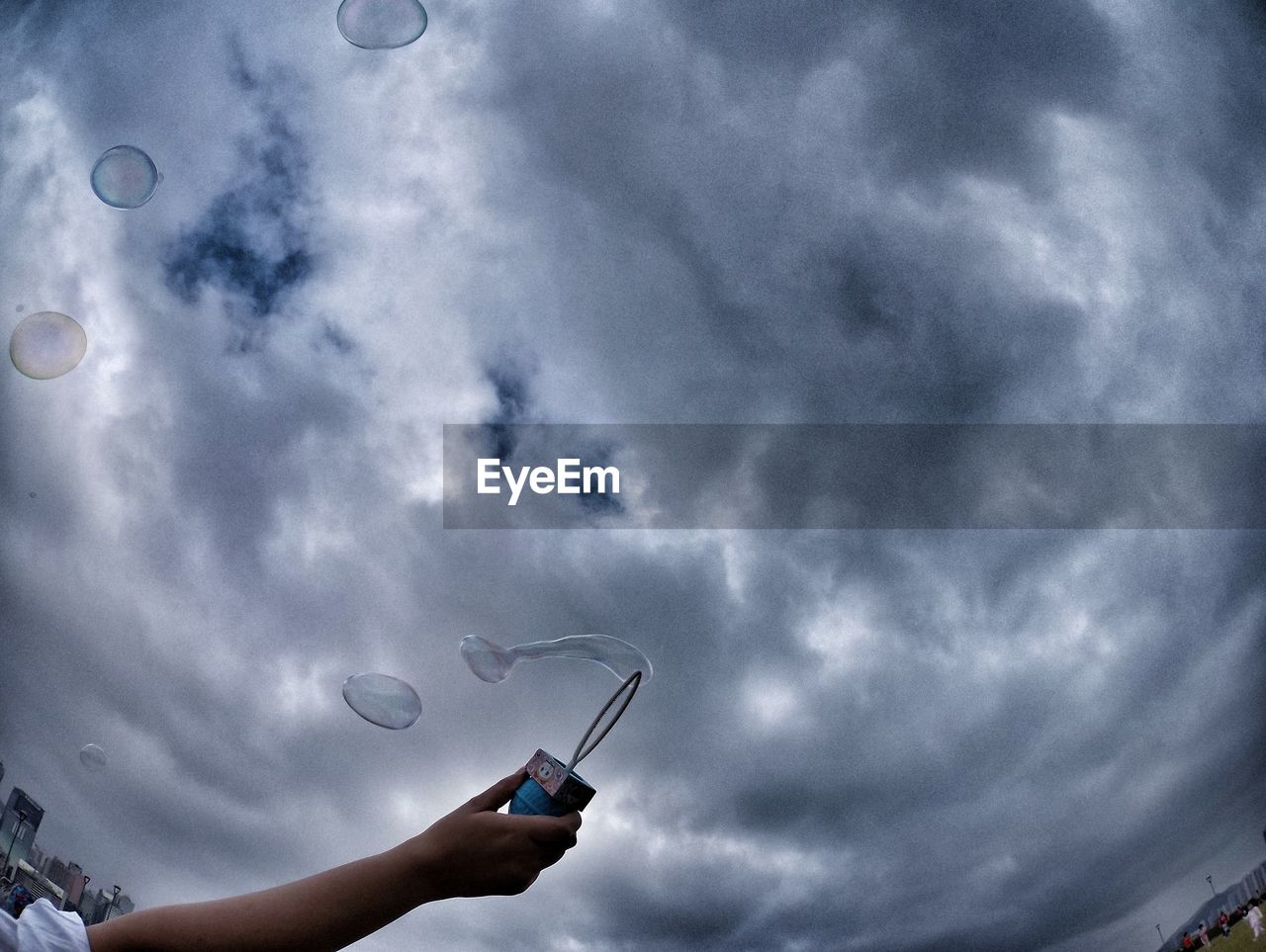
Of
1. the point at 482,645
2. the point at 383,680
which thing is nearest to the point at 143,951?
the point at 482,645

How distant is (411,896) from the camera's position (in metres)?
1.84

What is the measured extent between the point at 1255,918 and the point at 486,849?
10031 cm

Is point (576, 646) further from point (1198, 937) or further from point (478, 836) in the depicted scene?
point (1198, 937)

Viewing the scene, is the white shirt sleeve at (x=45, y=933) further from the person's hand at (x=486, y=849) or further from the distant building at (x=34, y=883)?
the distant building at (x=34, y=883)

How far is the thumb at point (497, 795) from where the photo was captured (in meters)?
2.05

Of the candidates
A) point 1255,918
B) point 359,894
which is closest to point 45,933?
point 359,894

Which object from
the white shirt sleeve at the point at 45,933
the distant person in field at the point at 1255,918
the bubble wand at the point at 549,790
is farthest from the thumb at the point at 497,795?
the distant person in field at the point at 1255,918

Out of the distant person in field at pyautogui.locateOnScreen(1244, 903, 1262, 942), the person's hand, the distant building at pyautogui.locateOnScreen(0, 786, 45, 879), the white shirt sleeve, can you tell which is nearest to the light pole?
the distant building at pyautogui.locateOnScreen(0, 786, 45, 879)

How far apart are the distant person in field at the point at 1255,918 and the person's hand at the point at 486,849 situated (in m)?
92.3

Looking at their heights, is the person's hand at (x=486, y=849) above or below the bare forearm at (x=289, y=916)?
above

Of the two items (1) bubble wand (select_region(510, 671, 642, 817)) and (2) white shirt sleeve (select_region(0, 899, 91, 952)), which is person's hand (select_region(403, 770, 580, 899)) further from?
(2) white shirt sleeve (select_region(0, 899, 91, 952))

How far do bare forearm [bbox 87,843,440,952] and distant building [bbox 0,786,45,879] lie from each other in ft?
446

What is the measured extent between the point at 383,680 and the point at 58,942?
11680 mm

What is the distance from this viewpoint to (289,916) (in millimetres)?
1725
